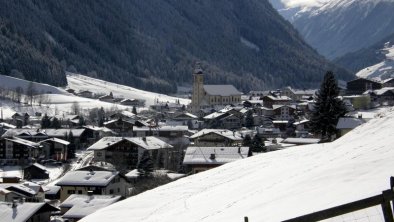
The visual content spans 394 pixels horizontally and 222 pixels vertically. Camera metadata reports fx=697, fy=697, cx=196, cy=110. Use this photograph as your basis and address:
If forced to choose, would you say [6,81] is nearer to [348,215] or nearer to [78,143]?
[78,143]

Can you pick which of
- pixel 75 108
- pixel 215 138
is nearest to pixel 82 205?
pixel 215 138

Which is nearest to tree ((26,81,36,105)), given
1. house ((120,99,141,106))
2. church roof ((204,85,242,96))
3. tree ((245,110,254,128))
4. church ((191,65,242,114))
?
house ((120,99,141,106))

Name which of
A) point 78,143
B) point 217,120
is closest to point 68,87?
point 217,120

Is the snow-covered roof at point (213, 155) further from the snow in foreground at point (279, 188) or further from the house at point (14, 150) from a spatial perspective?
the snow in foreground at point (279, 188)

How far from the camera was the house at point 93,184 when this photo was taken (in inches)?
1790

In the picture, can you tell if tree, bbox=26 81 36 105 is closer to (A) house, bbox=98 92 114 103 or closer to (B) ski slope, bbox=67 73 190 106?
(A) house, bbox=98 92 114 103

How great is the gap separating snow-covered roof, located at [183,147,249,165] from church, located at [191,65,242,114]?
8179 cm

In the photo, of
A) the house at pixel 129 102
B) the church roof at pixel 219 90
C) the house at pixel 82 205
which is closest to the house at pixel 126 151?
the house at pixel 82 205

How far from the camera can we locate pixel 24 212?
33.3m

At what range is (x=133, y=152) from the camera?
220 ft

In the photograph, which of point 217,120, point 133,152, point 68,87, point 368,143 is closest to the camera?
point 368,143

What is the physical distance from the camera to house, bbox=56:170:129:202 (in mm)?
45478

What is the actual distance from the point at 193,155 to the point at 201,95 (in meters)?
92.7

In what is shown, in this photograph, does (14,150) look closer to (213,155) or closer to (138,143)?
(138,143)
